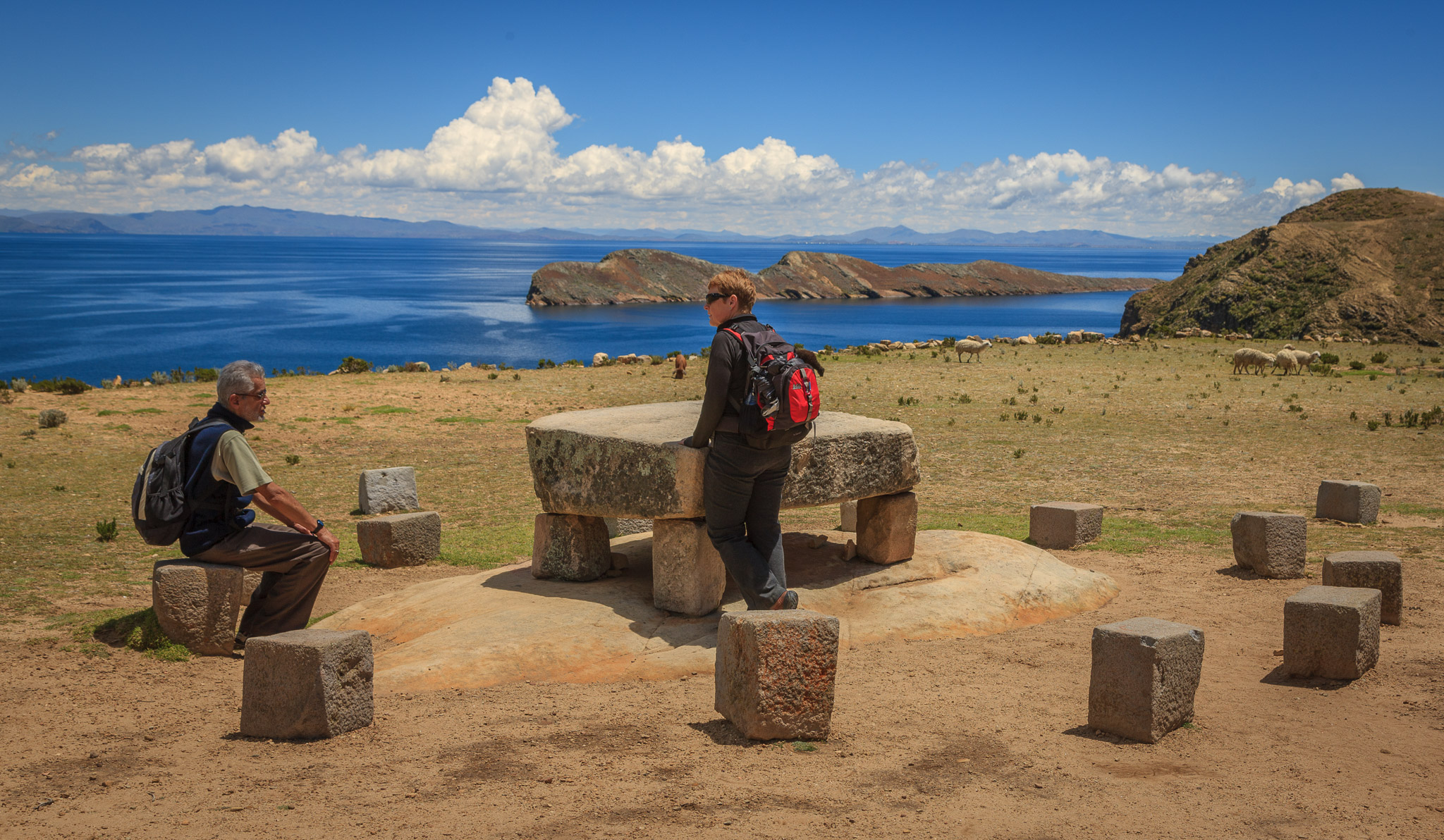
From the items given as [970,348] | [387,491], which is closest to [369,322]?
[970,348]

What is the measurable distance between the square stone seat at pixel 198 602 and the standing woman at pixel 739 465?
3.64 meters

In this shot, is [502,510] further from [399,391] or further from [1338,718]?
[399,391]

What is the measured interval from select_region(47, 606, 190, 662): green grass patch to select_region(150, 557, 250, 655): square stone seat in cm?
8

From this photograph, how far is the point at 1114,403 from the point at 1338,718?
20059 mm

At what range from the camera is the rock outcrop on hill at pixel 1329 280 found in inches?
2114

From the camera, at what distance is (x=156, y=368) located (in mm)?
53781

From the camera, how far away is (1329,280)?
58.1m

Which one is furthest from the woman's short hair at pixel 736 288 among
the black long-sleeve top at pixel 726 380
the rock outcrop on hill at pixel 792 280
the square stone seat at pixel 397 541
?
the rock outcrop on hill at pixel 792 280

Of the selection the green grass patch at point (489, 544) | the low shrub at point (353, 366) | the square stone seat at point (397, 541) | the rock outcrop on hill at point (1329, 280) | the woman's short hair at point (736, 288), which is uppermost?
the rock outcrop on hill at point (1329, 280)

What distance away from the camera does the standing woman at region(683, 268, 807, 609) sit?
6.84 metres

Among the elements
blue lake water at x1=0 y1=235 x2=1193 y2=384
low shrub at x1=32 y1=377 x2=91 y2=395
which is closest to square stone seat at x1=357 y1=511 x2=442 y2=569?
low shrub at x1=32 y1=377 x2=91 y2=395

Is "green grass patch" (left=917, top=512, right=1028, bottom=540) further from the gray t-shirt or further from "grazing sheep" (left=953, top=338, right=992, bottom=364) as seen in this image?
"grazing sheep" (left=953, top=338, right=992, bottom=364)

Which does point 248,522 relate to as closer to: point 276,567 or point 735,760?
point 276,567

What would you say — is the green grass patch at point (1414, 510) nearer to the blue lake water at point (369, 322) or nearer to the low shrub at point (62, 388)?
the low shrub at point (62, 388)
